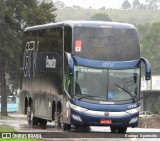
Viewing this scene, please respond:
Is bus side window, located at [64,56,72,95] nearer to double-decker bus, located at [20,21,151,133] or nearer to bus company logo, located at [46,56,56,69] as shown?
double-decker bus, located at [20,21,151,133]

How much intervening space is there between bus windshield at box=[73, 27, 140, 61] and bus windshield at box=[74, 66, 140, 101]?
0.46 meters

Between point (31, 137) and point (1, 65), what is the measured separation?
43301 mm

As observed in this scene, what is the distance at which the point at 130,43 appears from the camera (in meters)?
28.1

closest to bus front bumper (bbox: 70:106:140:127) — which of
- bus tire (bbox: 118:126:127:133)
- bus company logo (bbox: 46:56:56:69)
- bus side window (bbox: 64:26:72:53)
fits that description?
bus tire (bbox: 118:126:127:133)

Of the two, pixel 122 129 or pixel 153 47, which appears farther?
pixel 153 47

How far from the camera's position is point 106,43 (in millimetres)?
27859

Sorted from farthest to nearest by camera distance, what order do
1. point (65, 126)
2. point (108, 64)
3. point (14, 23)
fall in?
point (14, 23)
point (65, 126)
point (108, 64)

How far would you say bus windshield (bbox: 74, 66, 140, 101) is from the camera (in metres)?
27.5

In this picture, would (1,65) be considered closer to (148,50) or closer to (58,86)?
(58,86)

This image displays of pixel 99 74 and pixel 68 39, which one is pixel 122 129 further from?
pixel 68 39

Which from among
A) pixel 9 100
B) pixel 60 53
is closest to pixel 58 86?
pixel 60 53

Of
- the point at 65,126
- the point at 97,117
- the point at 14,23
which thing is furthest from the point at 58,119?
the point at 14,23

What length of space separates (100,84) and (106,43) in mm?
1399

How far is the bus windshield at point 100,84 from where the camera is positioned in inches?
1085
